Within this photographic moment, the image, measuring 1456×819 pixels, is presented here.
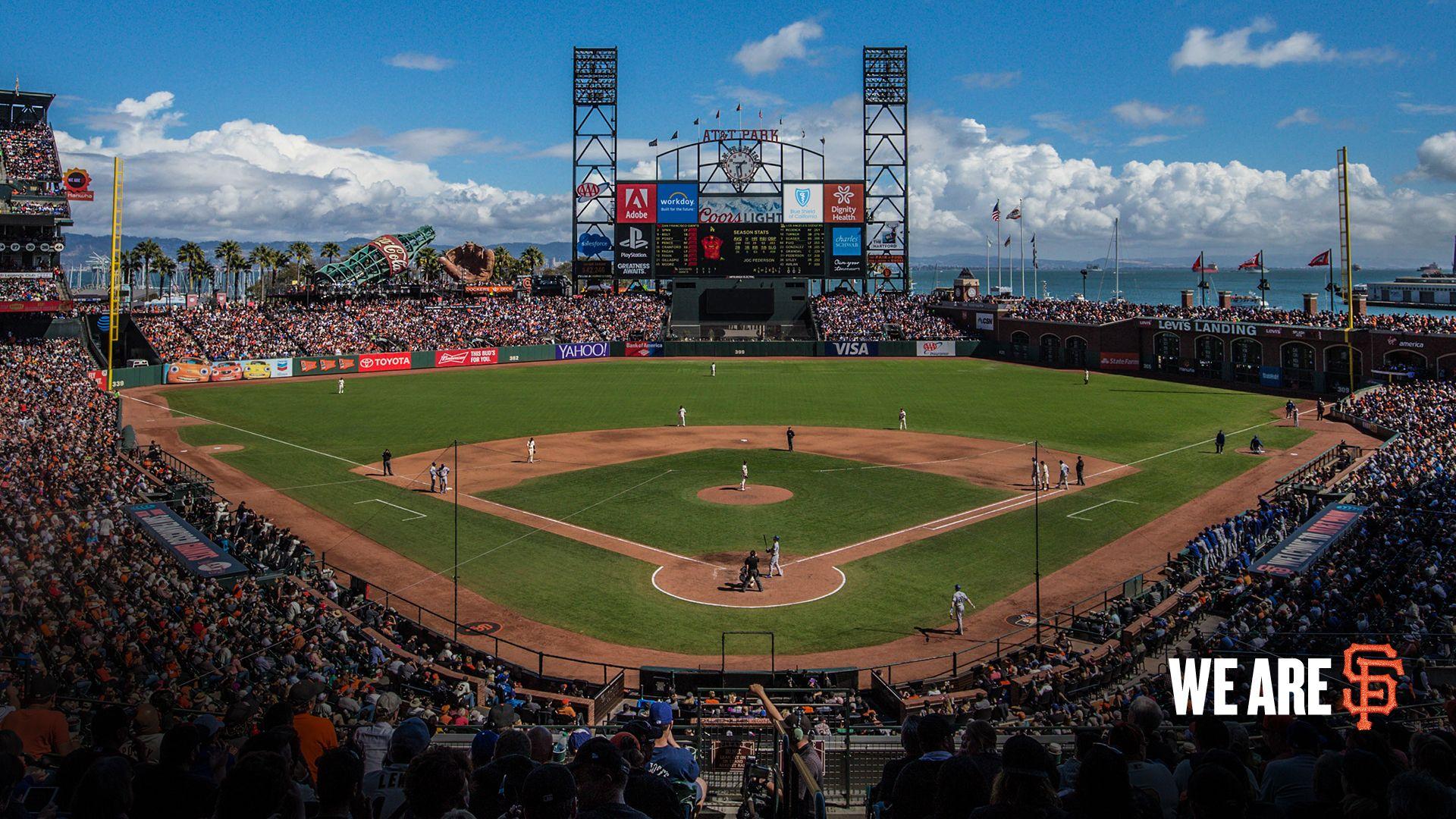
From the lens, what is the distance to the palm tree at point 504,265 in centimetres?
16150

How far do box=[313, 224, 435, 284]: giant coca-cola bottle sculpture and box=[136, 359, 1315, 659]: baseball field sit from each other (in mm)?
37538

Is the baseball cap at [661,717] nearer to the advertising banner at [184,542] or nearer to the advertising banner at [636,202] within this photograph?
the advertising banner at [184,542]

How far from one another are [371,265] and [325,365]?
31.3 metres

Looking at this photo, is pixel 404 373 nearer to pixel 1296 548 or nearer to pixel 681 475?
pixel 681 475

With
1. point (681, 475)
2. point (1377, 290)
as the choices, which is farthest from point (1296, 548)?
point (1377, 290)

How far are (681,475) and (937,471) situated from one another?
10.9 m

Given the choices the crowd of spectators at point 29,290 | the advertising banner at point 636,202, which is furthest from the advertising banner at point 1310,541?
the crowd of spectators at point 29,290

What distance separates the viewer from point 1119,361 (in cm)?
8569

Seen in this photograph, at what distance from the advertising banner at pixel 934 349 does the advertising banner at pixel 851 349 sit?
4.05m

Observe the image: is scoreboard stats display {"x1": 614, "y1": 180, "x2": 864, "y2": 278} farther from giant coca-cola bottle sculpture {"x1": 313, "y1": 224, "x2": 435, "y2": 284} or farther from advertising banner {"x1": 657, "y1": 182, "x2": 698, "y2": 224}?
giant coca-cola bottle sculpture {"x1": 313, "y1": 224, "x2": 435, "y2": 284}

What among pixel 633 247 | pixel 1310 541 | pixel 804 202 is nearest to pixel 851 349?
pixel 804 202

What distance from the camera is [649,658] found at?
22906 millimetres

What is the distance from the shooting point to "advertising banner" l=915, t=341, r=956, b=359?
96.5m

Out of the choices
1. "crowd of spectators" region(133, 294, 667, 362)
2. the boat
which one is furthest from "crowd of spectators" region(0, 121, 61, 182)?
the boat
